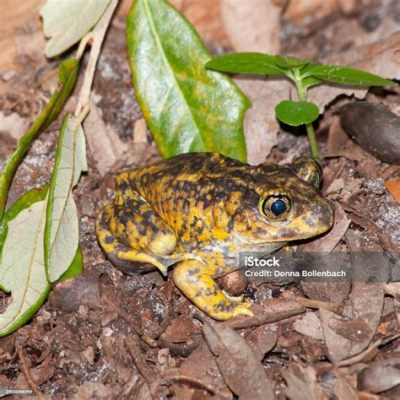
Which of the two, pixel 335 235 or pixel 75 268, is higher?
pixel 75 268

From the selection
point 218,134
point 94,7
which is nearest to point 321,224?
point 218,134

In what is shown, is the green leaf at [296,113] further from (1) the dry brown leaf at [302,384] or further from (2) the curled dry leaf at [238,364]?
(1) the dry brown leaf at [302,384]

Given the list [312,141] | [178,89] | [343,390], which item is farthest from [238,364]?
[178,89]

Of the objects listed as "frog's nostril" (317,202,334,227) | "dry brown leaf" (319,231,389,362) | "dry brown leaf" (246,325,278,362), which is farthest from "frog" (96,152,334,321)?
"dry brown leaf" (319,231,389,362)

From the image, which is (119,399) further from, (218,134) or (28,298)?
(218,134)

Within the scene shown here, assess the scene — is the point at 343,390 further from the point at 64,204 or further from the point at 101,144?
the point at 101,144

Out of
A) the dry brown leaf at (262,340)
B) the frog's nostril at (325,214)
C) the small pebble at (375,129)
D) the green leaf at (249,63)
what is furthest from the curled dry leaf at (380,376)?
the green leaf at (249,63)
